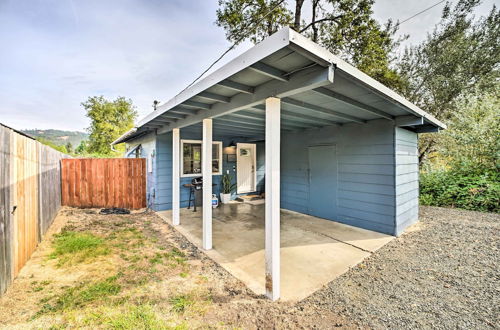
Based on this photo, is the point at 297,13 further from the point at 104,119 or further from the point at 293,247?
the point at 104,119

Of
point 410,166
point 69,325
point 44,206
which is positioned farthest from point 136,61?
point 410,166

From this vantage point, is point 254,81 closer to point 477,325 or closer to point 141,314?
point 141,314

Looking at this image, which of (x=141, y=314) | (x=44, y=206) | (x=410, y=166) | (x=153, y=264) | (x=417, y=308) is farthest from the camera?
(x=410, y=166)

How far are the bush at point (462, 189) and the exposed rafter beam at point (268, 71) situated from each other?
22.2 feet

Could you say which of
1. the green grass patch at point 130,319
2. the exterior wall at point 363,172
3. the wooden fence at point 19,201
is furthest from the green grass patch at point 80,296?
the exterior wall at point 363,172

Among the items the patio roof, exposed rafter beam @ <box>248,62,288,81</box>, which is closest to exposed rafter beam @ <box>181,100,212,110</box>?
the patio roof

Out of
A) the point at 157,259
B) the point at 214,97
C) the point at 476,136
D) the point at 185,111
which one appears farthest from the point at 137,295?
the point at 476,136

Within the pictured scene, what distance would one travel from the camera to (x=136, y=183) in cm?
654

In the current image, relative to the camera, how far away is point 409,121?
372 cm

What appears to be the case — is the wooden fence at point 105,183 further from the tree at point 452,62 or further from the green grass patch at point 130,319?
the tree at point 452,62

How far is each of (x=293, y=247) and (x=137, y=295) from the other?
7.47 feet

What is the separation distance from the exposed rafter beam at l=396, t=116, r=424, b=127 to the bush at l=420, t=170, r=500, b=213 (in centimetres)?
385

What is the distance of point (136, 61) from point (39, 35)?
2778 mm

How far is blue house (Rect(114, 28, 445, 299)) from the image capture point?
1938 millimetres
